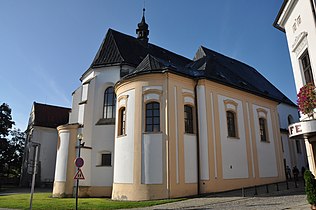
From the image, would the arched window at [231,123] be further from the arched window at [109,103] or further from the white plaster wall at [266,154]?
the arched window at [109,103]

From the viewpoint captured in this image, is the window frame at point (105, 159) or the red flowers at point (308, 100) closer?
the red flowers at point (308, 100)

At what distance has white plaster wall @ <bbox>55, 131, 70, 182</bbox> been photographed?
19.7 meters

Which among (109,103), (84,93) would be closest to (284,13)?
(109,103)

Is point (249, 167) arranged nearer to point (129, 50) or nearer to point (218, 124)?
point (218, 124)

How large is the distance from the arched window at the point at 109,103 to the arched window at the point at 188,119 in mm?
6862

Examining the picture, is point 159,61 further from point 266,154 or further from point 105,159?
point 266,154

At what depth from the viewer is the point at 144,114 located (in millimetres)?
16031

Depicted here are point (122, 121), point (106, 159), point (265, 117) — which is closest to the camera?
point (122, 121)

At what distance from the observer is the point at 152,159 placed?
14977 millimetres

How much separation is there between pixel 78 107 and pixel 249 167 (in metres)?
14.8

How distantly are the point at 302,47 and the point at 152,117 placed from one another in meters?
8.88

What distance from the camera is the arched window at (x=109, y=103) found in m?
21.2

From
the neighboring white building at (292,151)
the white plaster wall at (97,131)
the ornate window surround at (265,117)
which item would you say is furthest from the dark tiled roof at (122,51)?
the neighboring white building at (292,151)

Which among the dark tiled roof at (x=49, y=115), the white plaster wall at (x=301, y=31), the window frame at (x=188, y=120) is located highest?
the dark tiled roof at (x=49, y=115)
